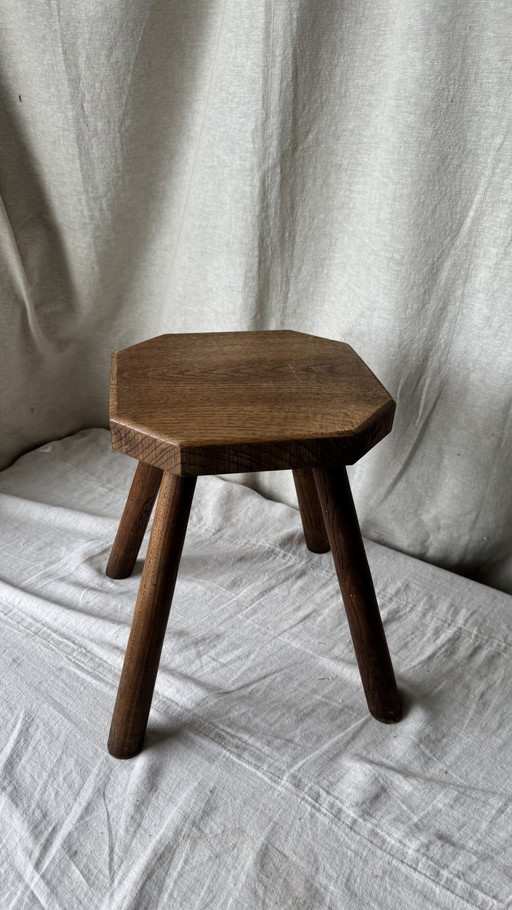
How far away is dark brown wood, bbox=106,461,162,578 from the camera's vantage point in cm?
98

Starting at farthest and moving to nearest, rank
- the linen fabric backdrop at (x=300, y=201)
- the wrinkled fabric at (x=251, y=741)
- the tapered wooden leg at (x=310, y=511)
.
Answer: the tapered wooden leg at (x=310, y=511), the linen fabric backdrop at (x=300, y=201), the wrinkled fabric at (x=251, y=741)

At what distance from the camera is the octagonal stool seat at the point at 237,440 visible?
71 centimetres

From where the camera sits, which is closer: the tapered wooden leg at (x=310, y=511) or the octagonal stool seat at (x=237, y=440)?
the octagonal stool seat at (x=237, y=440)

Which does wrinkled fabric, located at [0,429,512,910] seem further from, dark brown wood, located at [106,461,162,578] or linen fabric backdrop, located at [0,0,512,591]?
linen fabric backdrop, located at [0,0,512,591]

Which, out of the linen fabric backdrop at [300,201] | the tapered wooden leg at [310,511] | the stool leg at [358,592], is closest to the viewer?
Result: the stool leg at [358,592]

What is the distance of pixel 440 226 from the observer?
38.6 inches

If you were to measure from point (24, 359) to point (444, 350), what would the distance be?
766 mm

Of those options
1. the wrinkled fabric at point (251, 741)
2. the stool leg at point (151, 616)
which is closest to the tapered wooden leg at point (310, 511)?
the wrinkled fabric at point (251, 741)

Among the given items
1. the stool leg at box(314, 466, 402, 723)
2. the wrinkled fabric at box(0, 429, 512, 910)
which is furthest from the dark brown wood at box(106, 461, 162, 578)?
the stool leg at box(314, 466, 402, 723)

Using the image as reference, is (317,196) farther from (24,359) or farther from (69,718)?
(69,718)

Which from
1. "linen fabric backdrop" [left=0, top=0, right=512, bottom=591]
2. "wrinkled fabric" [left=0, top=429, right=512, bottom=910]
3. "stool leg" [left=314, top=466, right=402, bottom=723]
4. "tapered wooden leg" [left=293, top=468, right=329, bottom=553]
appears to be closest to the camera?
"wrinkled fabric" [left=0, top=429, right=512, bottom=910]

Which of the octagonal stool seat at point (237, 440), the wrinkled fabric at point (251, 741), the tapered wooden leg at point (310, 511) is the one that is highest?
the octagonal stool seat at point (237, 440)

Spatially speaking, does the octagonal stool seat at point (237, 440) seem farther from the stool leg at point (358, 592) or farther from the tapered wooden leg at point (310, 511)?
the tapered wooden leg at point (310, 511)

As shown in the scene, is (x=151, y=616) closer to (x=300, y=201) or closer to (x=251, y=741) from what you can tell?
(x=251, y=741)
